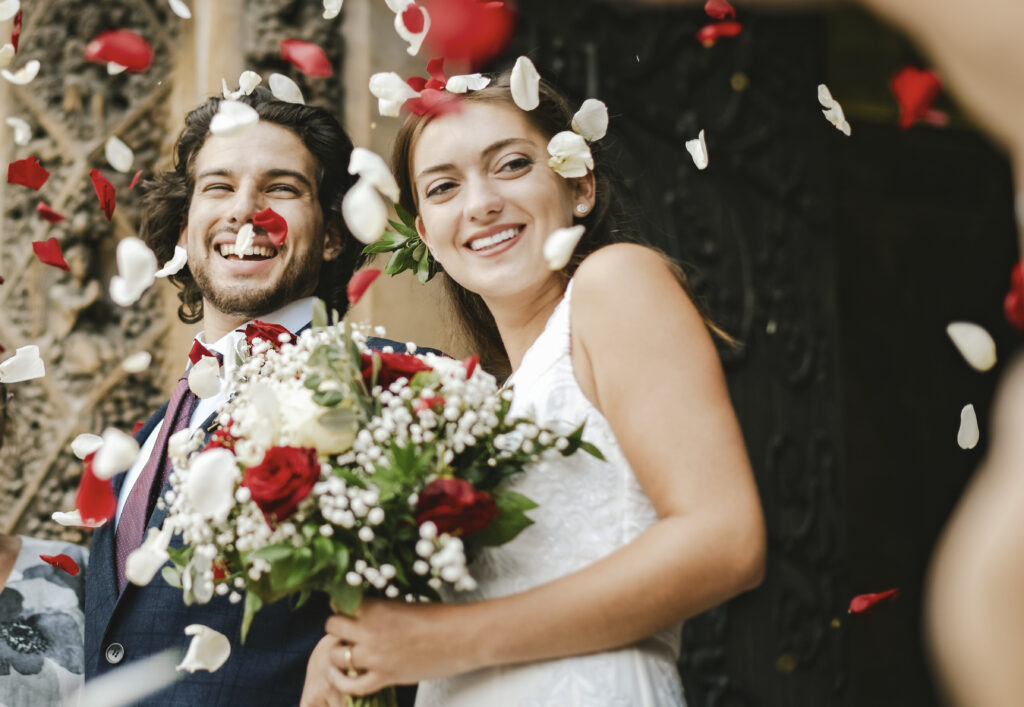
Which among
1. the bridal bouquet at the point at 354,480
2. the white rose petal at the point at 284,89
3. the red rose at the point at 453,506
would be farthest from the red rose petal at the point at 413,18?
the red rose at the point at 453,506

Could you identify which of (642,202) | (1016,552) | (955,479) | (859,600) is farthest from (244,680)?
(955,479)

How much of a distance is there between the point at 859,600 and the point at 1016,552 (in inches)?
55.7

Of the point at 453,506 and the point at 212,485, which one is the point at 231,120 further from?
the point at 453,506

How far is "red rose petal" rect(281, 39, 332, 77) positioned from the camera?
2246mm

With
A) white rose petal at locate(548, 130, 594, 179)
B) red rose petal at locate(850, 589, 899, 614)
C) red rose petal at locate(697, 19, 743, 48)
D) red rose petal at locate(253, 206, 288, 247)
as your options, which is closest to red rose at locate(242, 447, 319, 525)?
white rose petal at locate(548, 130, 594, 179)

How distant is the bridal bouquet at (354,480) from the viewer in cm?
125

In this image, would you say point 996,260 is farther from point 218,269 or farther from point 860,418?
point 218,269

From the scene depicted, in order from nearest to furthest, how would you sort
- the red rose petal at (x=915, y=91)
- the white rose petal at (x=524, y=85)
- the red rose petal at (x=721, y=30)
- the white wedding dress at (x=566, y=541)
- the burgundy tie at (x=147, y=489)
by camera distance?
1. the white wedding dress at (x=566, y=541)
2. the red rose petal at (x=915, y=91)
3. the white rose petal at (x=524, y=85)
4. the burgundy tie at (x=147, y=489)
5. the red rose petal at (x=721, y=30)

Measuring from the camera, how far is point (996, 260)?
389cm

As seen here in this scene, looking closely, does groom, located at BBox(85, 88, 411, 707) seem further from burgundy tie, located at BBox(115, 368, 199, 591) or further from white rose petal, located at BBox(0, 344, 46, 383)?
white rose petal, located at BBox(0, 344, 46, 383)

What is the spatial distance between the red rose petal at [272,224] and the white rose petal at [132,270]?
15.8 inches

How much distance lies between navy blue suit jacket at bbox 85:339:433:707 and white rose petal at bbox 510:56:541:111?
0.86m

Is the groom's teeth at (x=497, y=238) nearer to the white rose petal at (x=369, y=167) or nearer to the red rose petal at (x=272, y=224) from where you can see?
the white rose petal at (x=369, y=167)

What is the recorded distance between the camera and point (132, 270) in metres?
1.56
